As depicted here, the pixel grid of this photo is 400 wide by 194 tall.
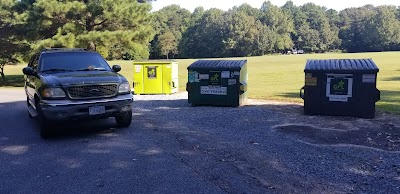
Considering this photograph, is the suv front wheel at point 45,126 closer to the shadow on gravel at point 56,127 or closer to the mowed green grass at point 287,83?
the shadow on gravel at point 56,127

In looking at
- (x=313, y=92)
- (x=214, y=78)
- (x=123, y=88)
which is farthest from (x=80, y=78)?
(x=313, y=92)

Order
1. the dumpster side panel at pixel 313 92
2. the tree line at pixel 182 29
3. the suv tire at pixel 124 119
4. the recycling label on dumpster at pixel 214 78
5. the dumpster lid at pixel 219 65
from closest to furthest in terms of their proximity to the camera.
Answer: the suv tire at pixel 124 119 → the dumpster side panel at pixel 313 92 → the dumpster lid at pixel 219 65 → the recycling label on dumpster at pixel 214 78 → the tree line at pixel 182 29

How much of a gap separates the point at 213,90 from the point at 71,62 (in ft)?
13.7

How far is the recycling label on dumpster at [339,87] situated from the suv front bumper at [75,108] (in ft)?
16.2

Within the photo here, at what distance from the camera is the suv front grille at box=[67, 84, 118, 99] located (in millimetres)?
6879

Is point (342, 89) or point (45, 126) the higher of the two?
point (342, 89)

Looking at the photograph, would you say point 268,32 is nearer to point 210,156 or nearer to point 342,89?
point 342,89

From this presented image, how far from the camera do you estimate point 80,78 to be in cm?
707

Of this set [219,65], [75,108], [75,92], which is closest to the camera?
[75,108]

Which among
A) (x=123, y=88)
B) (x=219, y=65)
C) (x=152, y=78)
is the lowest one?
(x=152, y=78)

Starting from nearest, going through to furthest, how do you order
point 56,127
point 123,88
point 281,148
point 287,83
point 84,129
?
point 281,148 < point 56,127 < point 123,88 < point 84,129 < point 287,83

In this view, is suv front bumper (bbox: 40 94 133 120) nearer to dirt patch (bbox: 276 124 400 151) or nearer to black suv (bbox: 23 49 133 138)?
black suv (bbox: 23 49 133 138)

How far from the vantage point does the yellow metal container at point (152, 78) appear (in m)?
15.0

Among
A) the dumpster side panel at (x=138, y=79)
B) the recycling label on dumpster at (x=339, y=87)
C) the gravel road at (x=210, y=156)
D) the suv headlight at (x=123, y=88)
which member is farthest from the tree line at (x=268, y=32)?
the suv headlight at (x=123, y=88)
